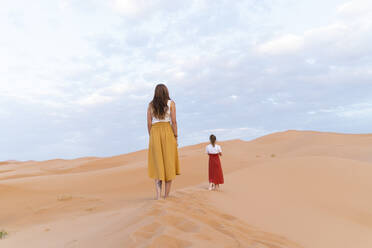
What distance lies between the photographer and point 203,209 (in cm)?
450

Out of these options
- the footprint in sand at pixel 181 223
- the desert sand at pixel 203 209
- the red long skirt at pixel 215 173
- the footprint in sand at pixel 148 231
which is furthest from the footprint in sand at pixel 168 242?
the red long skirt at pixel 215 173

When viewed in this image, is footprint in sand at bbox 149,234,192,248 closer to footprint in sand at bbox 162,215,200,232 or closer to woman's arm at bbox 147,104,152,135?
footprint in sand at bbox 162,215,200,232

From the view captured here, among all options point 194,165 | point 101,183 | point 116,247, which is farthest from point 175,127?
point 194,165

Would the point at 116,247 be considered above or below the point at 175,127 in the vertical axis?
below

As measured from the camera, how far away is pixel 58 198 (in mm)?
8859

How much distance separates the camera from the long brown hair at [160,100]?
5801mm

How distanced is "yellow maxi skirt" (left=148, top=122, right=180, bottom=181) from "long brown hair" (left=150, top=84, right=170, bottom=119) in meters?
0.26

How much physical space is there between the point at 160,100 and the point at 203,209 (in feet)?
7.50

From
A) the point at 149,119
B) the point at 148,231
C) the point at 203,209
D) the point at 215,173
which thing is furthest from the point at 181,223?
the point at 215,173

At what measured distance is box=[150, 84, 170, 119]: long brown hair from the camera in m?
5.80

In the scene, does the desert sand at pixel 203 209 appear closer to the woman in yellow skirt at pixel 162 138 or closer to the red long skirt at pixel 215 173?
the red long skirt at pixel 215 173

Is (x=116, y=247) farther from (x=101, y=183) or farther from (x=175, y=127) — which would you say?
A: (x=101, y=183)

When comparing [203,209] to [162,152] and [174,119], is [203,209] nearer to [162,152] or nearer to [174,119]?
[162,152]

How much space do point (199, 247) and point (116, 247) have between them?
788mm
